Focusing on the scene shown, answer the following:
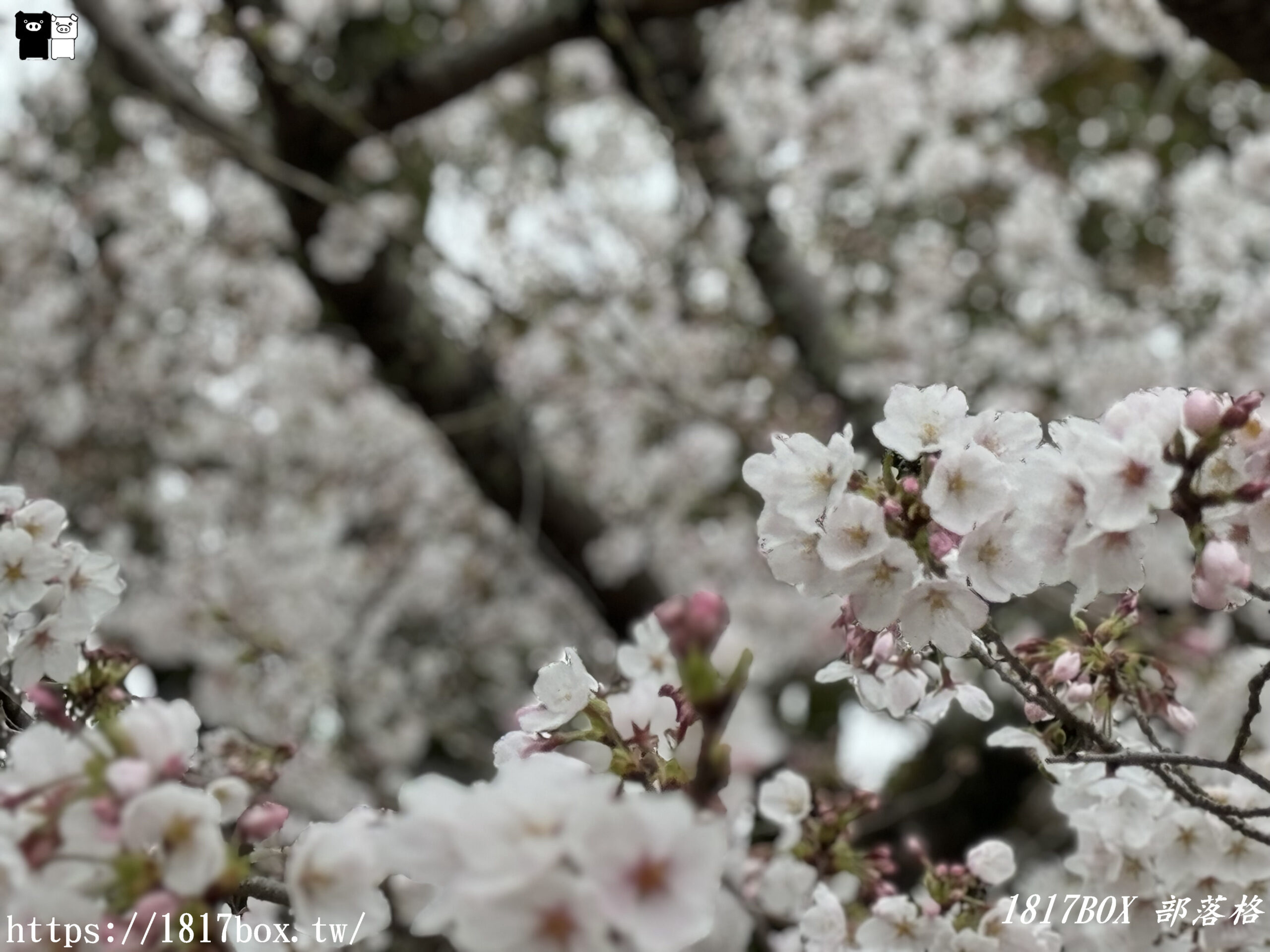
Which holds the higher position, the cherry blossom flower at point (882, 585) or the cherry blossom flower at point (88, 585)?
the cherry blossom flower at point (882, 585)

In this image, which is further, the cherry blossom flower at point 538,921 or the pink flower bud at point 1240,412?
the pink flower bud at point 1240,412

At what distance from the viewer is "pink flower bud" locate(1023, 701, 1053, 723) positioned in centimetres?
111

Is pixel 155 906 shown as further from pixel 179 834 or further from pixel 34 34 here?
pixel 34 34

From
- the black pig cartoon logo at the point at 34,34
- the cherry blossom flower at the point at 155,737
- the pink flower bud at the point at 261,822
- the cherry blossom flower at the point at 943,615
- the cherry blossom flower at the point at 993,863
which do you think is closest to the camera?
the cherry blossom flower at the point at 155,737

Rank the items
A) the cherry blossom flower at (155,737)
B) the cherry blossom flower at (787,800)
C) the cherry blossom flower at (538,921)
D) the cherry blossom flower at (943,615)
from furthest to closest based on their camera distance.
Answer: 1. the cherry blossom flower at (787,800)
2. the cherry blossom flower at (943,615)
3. the cherry blossom flower at (155,737)
4. the cherry blossom flower at (538,921)

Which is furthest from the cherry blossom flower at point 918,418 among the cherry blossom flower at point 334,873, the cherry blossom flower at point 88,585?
the cherry blossom flower at point 88,585

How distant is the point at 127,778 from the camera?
70 centimetres

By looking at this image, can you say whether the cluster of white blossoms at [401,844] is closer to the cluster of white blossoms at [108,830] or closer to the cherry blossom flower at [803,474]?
the cluster of white blossoms at [108,830]

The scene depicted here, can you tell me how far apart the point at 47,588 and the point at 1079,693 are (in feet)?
3.60

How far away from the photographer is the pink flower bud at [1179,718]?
3.76ft

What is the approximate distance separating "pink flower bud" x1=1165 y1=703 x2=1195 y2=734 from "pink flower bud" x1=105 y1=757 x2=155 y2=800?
100 cm

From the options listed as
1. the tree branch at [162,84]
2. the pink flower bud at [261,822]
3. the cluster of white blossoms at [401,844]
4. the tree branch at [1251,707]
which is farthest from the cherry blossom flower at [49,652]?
the tree branch at [162,84]

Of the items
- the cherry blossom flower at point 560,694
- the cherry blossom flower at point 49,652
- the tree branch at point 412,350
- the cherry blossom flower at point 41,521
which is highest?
the cherry blossom flower at point 41,521

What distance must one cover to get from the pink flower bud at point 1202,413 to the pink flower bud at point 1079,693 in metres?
0.34
